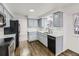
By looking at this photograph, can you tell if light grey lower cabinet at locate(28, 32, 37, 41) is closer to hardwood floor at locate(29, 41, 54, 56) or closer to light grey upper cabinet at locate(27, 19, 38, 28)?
light grey upper cabinet at locate(27, 19, 38, 28)

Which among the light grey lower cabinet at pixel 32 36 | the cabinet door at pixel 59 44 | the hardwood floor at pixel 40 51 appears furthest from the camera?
the light grey lower cabinet at pixel 32 36

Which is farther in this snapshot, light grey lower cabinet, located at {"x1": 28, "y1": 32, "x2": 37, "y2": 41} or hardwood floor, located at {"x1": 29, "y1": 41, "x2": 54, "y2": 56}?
light grey lower cabinet, located at {"x1": 28, "y1": 32, "x2": 37, "y2": 41}

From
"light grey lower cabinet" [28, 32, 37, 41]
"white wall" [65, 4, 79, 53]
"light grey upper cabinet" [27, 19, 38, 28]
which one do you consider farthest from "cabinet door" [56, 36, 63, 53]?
"light grey upper cabinet" [27, 19, 38, 28]

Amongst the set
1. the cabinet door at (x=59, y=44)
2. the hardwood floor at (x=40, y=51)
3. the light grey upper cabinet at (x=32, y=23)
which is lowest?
the hardwood floor at (x=40, y=51)

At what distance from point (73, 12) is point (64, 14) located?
39 centimetres

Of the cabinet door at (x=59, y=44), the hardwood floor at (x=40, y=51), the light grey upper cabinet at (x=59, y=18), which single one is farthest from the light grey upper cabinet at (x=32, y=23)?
the cabinet door at (x=59, y=44)

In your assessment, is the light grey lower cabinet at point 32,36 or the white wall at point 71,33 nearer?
the white wall at point 71,33

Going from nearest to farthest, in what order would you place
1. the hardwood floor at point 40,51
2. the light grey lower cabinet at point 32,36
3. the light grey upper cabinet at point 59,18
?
the hardwood floor at point 40,51 → the light grey upper cabinet at point 59,18 → the light grey lower cabinet at point 32,36

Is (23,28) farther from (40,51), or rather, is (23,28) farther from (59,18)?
(59,18)

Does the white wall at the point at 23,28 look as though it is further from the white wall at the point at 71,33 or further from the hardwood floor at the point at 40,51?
the white wall at the point at 71,33

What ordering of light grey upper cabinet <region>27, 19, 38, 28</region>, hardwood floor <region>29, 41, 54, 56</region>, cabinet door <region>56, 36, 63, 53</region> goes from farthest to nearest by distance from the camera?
light grey upper cabinet <region>27, 19, 38, 28</region>, hardwood floor <region>29, 41, 54, 56</region>, cabinet door <region>56, 36, 63, 53</region>

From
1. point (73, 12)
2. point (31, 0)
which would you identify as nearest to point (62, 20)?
point (73, 12)

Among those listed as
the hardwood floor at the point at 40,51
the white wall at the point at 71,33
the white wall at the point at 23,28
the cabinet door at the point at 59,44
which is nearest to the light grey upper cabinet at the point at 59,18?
the white wall at the point at 71,33

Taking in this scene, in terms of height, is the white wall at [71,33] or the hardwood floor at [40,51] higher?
the white wall at [71,33]
